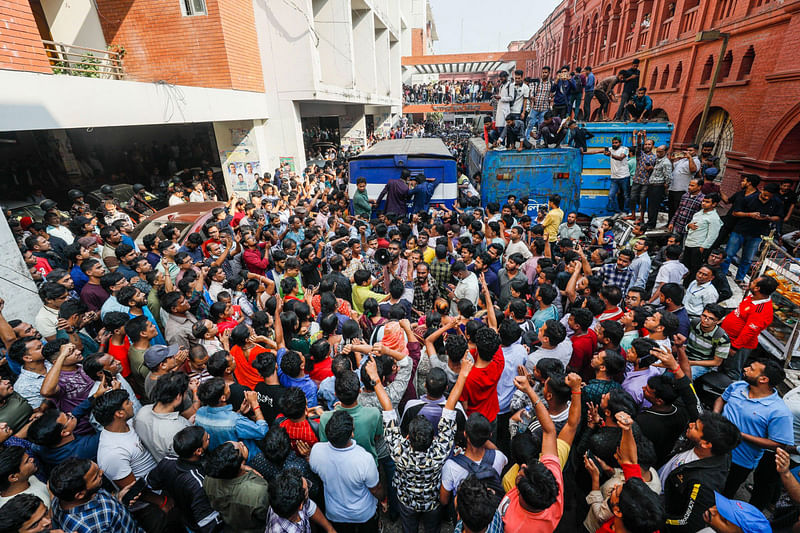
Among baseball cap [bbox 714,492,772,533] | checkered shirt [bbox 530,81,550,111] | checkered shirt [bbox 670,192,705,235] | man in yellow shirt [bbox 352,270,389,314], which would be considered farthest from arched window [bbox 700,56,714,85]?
baseball cap [bbox 714,492,772,533]

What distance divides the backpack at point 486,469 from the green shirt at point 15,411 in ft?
10.3

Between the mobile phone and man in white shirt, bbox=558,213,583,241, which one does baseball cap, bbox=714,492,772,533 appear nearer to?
the mobile phone

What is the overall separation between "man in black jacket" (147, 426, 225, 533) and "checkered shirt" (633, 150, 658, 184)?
879 cm

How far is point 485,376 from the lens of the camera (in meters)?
2.75

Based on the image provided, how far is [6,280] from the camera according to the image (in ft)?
13.9

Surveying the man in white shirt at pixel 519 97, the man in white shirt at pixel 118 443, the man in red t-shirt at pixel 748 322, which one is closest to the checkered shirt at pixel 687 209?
the man in red t-shirt at pixel 748 322

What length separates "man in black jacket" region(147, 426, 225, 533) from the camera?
218 centimetres

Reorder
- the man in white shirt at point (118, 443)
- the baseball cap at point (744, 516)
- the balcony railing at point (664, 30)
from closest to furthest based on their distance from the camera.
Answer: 1. the baseball cap at point (744, 516)
2. the man in white shirt at point (118, 443)
3. the balcony railing at point (664, 30)

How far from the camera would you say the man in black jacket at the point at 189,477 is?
7.14ft

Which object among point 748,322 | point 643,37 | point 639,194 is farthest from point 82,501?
point 643,37

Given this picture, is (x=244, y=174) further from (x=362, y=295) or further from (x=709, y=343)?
(x=709, y=343)

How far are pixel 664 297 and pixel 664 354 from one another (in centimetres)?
137

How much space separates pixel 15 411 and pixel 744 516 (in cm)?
458

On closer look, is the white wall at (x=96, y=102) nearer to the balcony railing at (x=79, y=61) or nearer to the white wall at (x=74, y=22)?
the balcony railing at (x=79, y=61)
